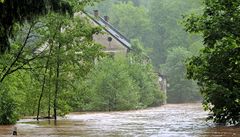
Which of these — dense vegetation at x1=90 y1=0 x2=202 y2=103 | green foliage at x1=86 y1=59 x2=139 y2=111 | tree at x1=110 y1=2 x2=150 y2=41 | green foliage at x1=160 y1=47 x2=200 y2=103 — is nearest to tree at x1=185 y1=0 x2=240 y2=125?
green foliage at x1=86 y1=59 x2=139 y2=111

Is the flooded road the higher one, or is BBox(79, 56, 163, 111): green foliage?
BBox(79, 56, 163, 111): green foliage

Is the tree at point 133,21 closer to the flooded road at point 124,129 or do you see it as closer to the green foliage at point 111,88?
the green foliage at point 111,88

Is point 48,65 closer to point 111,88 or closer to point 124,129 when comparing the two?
point 124,129

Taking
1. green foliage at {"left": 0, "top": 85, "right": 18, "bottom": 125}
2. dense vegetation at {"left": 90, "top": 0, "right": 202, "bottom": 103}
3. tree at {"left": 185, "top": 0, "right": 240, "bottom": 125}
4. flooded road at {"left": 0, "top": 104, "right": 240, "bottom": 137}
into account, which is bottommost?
flooded road at {"left": 0, "top": 104, "right": 240, "bottom": 137}

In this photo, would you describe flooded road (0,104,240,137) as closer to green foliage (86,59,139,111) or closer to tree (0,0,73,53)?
tree (0,0,73,53)

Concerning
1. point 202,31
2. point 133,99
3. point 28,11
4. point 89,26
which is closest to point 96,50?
point 89,26

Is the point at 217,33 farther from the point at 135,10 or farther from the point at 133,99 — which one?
the point at 135,10

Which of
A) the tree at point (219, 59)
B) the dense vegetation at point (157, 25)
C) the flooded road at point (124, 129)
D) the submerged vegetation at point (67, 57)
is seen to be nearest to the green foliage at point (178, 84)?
the dense vegetation at point (157, 25)

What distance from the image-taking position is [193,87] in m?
97.7

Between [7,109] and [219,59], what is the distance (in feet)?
43.5

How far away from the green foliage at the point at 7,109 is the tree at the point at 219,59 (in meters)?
11.1

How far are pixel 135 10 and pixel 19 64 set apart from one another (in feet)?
308

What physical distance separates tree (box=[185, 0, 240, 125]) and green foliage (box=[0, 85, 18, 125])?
1109 centimetres

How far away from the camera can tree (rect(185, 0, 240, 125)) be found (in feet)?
82.9
